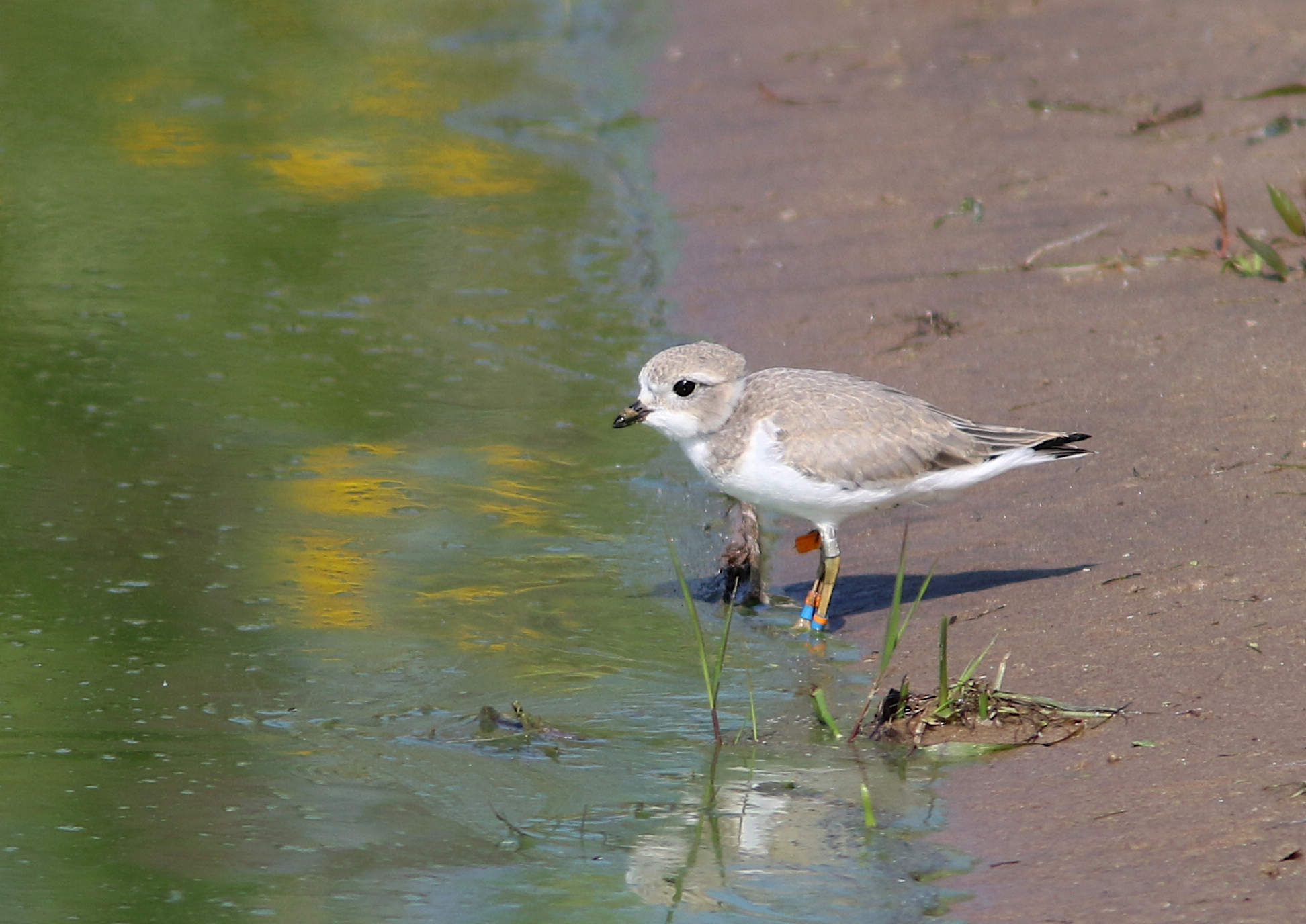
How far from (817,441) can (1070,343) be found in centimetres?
251

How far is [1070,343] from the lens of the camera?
8.22 metres

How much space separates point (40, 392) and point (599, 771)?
4790 mm

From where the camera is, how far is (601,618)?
637 centimetres

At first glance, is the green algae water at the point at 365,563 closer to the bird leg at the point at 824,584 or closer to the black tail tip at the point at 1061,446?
the bird leg at the point at 824,584

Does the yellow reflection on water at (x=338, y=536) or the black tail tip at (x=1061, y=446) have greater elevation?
the black tail tip at (x=1061, y=446)

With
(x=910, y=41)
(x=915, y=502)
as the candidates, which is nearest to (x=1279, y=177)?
(x=915, y=502)

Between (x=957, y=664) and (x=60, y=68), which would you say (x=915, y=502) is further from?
(x=60, y=68)

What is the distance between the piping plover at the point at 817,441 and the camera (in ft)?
20.6

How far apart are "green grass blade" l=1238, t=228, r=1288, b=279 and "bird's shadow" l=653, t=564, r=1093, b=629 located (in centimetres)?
272

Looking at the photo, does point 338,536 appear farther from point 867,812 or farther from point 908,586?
point 867,812

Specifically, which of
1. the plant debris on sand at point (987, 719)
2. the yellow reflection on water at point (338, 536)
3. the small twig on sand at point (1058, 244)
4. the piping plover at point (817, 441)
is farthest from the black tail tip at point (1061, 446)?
the small twig on sand at point (1058, 244)

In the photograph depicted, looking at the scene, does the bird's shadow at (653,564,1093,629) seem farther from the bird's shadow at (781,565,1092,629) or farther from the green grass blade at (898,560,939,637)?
the green grass blade at (898,560,939,637)

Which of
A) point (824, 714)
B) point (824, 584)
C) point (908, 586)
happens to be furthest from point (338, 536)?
point (824, 714)

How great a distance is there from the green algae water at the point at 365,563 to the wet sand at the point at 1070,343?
1.63 ft
